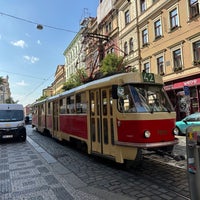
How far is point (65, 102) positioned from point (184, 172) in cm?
673

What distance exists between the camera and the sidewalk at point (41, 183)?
16.7 feet

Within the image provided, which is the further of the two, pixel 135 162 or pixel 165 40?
pixel 165 40

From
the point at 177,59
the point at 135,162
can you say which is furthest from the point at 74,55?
the point at 135,162

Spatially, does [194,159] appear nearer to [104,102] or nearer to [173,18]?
[104,102]

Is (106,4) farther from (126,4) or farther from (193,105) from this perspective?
(193,105)

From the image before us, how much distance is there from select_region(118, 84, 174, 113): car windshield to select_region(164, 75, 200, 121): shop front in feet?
33.5

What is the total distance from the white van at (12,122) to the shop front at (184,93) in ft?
36.0

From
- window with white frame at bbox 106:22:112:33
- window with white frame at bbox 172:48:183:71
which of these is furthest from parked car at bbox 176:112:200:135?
window with white frame at bbox 106:22:112:33

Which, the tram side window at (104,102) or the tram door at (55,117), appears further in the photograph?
the tram door at (55,117)

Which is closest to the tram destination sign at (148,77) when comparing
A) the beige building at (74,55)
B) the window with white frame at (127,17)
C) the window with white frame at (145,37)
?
the window with white frame at (145,37)

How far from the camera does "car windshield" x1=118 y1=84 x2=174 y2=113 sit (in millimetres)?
6582

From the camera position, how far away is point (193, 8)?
1766 centimetres

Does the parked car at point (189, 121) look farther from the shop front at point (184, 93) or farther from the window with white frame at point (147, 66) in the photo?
the window with white frame at point (147, 66)

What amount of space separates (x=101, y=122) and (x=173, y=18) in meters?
15.4
